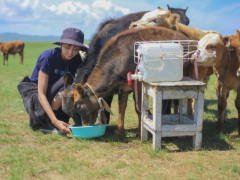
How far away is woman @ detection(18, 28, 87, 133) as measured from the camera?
5.32 m

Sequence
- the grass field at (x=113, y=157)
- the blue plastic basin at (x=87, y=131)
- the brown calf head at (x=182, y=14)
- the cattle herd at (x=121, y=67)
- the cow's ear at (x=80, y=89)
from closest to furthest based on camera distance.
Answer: the grass field at (x=113, y=157), the cow's ear at (x=80, y=89), the blue plastic basin at (x=87, y=131), the cattle herd at (x=121, y=67), the brown calf head at (x=182, y=14)

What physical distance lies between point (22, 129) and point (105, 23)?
298 cm

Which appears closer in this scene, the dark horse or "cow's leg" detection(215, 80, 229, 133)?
the dark horse

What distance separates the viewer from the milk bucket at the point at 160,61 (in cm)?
432

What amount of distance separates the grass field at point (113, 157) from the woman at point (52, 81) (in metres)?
0.31

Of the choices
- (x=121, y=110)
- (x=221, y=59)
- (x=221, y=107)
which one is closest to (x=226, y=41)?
(x=221, y=59)

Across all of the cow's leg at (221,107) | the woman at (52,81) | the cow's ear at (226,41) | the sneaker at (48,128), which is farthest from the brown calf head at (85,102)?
the cow's ear at (226,41)

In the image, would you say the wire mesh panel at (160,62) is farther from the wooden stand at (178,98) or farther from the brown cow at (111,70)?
the brown cow at (111,70)

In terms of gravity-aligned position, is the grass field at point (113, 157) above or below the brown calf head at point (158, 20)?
below

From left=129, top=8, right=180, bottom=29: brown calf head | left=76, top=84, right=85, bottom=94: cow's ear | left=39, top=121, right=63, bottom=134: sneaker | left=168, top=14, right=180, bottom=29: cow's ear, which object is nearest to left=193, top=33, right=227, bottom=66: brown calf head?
left=129, top=8, right=180, bottom=29: brown calf head

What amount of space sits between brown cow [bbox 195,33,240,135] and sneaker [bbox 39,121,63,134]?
9.47 ft

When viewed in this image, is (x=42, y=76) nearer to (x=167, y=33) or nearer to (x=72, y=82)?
(x=72, y=82)

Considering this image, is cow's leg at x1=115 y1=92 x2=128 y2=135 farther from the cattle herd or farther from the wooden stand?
the wooden stand

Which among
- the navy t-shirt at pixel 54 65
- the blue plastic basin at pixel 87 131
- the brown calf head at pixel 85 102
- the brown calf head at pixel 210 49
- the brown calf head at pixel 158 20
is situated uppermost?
the brown calf head at pixel 158 20
